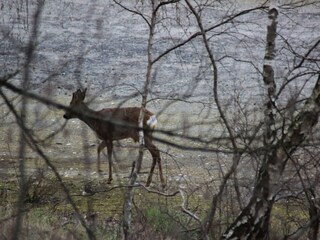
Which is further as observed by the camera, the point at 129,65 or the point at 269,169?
the point at 129,65

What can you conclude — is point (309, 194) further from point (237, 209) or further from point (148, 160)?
point (148, 160)

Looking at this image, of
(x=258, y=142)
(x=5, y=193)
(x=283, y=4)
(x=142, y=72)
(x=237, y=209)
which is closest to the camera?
(x=258, y=142)

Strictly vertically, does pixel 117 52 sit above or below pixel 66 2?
below

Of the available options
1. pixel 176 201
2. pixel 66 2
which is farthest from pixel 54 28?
pixel 176 201

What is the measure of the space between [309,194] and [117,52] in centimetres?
1569

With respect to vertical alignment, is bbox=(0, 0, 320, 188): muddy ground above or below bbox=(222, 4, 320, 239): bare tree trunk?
above

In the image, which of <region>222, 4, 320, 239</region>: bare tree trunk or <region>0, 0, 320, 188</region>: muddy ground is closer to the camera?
<region>222, 4, 320, 239</region>: bare tree trunk

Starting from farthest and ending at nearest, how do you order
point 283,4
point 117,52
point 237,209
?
point 117,52, point 237,209, point 283,4

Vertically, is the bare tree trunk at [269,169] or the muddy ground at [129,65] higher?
the muddy ground at [129,65]

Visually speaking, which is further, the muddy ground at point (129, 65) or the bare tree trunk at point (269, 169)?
the muddy ground at point (129, 65)

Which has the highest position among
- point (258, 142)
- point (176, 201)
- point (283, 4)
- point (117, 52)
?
point (117, 52)

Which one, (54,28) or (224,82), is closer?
(224,82)

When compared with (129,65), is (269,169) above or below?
below

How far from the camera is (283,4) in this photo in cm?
631
